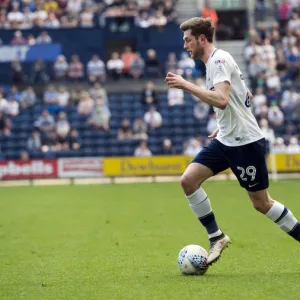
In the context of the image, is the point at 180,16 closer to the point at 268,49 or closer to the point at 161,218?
the point at 268,49

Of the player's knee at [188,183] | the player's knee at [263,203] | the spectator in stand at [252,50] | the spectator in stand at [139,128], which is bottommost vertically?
the spectator in stand at [139,128]

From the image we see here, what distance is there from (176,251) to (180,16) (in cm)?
2353

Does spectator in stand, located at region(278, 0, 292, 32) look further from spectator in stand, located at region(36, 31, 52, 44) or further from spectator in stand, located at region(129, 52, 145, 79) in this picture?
spectator in stand, located at region(36, 31, 52, 44)

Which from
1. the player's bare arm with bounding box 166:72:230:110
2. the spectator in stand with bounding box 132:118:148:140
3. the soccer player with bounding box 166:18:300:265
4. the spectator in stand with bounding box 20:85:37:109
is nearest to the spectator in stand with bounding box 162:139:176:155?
the spectator in stand with bounding box 132:118:148:140

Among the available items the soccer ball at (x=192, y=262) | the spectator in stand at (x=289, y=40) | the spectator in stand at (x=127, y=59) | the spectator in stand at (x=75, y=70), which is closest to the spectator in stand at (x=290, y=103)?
the spectator in stand at (x=289, y=40)

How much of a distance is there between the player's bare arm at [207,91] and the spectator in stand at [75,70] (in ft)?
73.1

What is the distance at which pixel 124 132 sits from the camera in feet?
92.2

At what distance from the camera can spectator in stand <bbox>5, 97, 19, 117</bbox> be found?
28594mm

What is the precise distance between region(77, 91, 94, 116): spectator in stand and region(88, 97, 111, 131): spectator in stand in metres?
0.20

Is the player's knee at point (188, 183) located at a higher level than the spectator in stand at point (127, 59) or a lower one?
higher

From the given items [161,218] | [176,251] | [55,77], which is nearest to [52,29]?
[55,77]

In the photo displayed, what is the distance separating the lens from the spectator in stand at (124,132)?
2795 centimetres

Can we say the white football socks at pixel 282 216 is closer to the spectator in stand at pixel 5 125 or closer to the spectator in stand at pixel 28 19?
the spectator in stand at pixel 5 125

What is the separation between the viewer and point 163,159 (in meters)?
26.7
